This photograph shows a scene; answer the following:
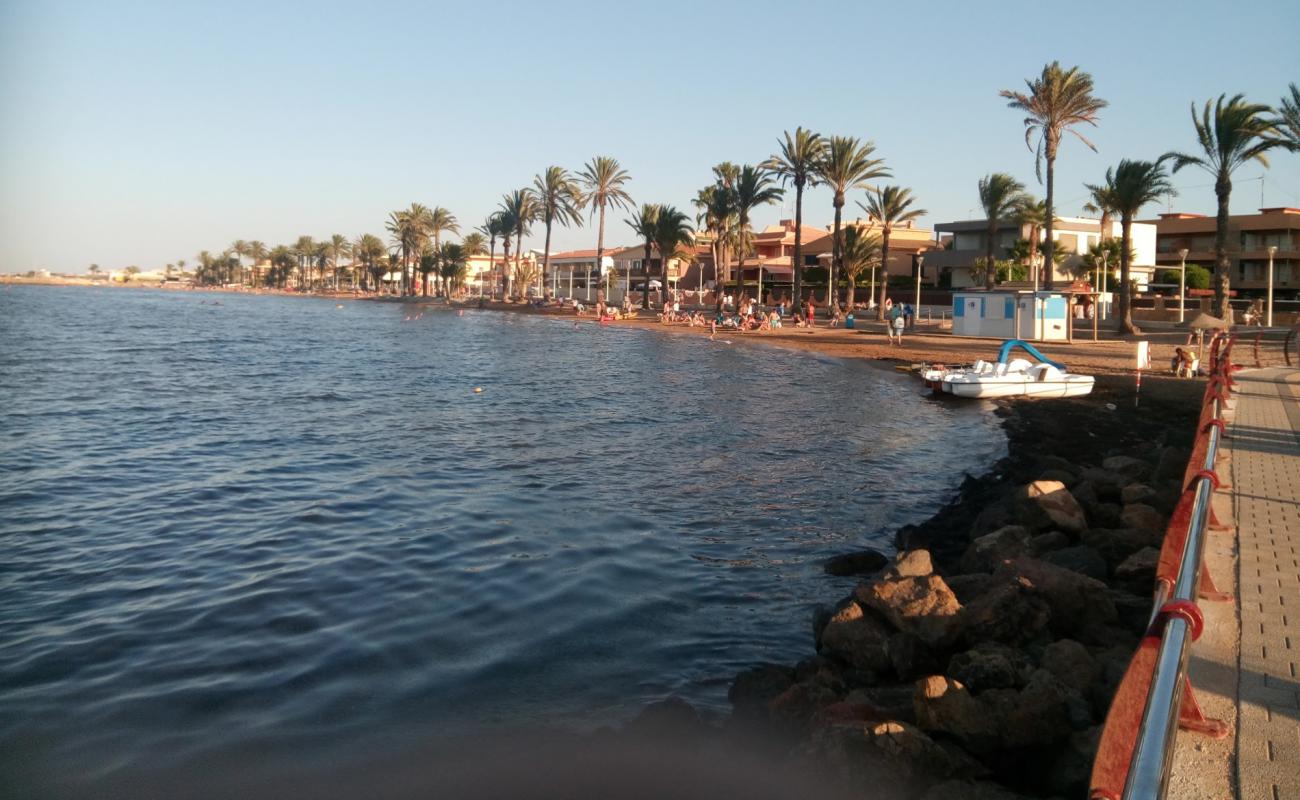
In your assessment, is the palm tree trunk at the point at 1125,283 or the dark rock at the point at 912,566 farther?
the palm tree trunk at the point at 1125,283

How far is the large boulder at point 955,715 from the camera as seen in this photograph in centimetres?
599

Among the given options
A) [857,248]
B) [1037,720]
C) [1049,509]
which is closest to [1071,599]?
[1037,720]

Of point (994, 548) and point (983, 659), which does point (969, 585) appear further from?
point (983, 659)

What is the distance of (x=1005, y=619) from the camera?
7.57 m

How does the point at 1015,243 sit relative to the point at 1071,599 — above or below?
above

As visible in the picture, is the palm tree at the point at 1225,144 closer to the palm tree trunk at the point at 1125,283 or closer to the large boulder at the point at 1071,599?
the palm tree trunk at the point at 1125,283

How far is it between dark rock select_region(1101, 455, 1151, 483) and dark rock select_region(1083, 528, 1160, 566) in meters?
4.16

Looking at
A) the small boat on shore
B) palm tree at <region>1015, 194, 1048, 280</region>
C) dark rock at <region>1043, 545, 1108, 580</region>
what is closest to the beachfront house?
palm tree at <region>1015, 194, 1048, 280</region>

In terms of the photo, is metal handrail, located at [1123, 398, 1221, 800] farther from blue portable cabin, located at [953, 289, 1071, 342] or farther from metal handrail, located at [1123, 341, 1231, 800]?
blue portable cabin, located at [953, 289, 1071, 342]

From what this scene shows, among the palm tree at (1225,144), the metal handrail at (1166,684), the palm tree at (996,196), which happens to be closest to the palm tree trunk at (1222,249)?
the palm tree at (1225,144)

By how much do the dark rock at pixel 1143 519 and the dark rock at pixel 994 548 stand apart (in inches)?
45.7

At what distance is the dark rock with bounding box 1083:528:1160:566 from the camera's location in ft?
32.9

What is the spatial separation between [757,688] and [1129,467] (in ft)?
31.9

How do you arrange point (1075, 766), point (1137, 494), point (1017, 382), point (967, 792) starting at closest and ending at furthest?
point (967, 792) → point (1075, 766) → point (1137, 494) → point (1017, 382)
